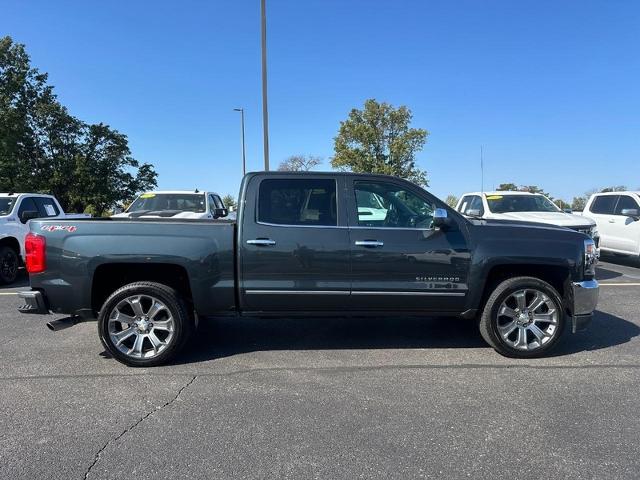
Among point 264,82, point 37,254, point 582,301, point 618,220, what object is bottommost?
point 582,301

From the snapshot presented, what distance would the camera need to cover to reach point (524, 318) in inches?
185

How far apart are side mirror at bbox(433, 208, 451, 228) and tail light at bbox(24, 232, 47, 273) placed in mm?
3707

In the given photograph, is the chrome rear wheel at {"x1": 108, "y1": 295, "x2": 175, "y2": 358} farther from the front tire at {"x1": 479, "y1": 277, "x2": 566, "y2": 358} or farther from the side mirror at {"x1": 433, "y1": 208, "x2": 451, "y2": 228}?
the front tire at {"x1": 479, "y1": 277, "x2": 566, "y2": 358}

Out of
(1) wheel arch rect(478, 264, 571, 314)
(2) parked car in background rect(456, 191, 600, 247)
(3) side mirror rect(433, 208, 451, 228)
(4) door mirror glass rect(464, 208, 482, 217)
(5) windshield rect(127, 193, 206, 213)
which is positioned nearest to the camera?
(3) side mirror rect(433, 208, 451, 228)

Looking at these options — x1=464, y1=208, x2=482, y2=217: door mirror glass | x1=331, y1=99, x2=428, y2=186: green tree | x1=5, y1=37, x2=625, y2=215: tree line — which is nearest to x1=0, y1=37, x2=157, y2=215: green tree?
x1=5, y1=37, x2=625, y2=215: tree line

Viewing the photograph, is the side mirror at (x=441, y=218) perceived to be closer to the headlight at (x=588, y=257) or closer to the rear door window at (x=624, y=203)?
the headlight at (x=588, y=257)

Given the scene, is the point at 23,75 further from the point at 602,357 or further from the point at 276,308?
the point at 602,357

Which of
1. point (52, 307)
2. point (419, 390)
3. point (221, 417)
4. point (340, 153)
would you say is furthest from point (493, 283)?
point (340, 153)

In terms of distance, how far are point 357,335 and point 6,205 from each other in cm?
823

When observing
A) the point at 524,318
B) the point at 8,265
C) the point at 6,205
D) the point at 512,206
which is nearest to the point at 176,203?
the point at 6,205

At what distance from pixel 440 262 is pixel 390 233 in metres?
0.56

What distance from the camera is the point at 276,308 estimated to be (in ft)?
15.3

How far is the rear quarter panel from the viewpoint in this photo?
4.46 m

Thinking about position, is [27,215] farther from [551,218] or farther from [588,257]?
[551,218]
